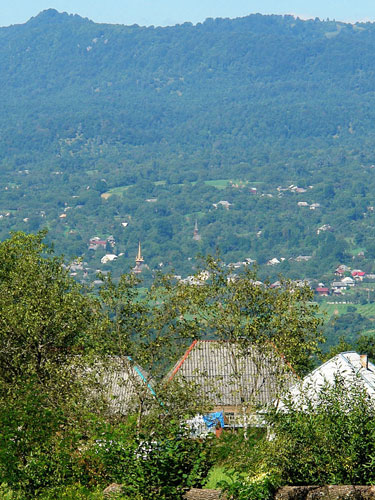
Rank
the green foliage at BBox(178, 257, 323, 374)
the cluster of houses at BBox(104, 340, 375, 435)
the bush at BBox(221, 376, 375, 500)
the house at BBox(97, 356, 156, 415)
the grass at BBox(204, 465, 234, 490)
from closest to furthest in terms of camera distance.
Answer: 1. the bush at BBox(221, 376, 375, 500)
2. the grass at BBox(204, 465, 234, 490)
3. the cluster of houses at BBox(104, 340, 375, 435)
4. the house at BBox(97, 356, 156, 415)
5. the green foliage at BBox(178, 257, 323, 374)

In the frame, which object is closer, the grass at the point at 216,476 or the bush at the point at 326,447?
the bush at the point at 326,447

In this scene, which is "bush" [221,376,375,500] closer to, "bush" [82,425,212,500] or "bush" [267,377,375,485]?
"bush" [267,377,375,485]

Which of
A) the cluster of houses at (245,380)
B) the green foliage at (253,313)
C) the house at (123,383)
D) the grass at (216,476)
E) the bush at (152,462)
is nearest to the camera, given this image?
the bush at (152,462)

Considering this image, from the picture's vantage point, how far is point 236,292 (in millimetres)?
23156

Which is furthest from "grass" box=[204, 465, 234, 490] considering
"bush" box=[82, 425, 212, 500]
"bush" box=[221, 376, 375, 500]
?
"bush" box=[82, 425, 212, 500]

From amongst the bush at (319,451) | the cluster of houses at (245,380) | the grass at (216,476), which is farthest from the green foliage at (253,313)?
the bush at (319,451)

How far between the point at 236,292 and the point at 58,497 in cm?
990

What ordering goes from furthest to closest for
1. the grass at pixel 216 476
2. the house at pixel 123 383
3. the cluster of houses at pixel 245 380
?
1. the house at pixel 123 383
2. the cluster of houses at pixel 245 380
3. the grass at pixel 216 476

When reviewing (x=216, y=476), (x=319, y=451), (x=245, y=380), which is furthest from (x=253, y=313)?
(x=319, y=451)

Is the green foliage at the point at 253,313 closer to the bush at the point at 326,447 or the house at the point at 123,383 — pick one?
the house at the point at 123,383

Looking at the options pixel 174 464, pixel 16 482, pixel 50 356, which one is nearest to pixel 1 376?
pixel 50 356

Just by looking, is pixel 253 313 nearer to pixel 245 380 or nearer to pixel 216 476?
pixel 245 380

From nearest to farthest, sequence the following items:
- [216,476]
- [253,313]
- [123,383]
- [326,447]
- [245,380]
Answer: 1. [326,447]
2. [216,476]
3. [123,383]
4. [245,380]
5. [253,313]

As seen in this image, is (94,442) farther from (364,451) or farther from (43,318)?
(43,318)
